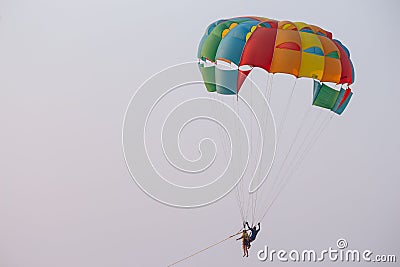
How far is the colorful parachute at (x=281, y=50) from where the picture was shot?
7.82 ft

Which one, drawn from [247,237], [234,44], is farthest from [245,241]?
[234,44]

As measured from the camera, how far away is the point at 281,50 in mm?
2377

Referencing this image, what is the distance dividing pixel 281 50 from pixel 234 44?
21cm

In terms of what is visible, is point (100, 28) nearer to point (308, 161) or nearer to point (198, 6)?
point (198, 6)

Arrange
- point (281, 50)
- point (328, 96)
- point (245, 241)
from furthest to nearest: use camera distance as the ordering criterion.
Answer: point (245, 241) → point (328, 96) → point (281, 50)

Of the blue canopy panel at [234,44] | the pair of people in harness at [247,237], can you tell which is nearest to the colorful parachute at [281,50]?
the blue canopy panel at [234,44]

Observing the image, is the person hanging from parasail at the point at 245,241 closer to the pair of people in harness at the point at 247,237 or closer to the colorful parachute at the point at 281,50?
the pair of people in harness at the point at 247,237

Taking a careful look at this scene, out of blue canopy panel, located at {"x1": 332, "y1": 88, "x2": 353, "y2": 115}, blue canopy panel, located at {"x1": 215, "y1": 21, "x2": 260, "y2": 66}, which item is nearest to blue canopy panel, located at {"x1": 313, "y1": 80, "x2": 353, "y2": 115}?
blue canopy panel, located at {"x1": 332, "y1": 88, "x2": 353, "y2": 115}

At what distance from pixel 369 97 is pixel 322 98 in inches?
26.2

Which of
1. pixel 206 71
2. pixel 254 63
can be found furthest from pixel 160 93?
pixel 254 63

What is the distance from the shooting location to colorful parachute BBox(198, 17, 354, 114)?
7.82 ft

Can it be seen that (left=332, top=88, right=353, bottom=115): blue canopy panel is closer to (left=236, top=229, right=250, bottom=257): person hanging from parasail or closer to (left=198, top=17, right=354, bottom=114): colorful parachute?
(left=198, top=17, right=354, bottom=114): colorful parachute

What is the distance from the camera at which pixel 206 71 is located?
2.83 meters

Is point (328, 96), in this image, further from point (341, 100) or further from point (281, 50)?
point (281, 50)
